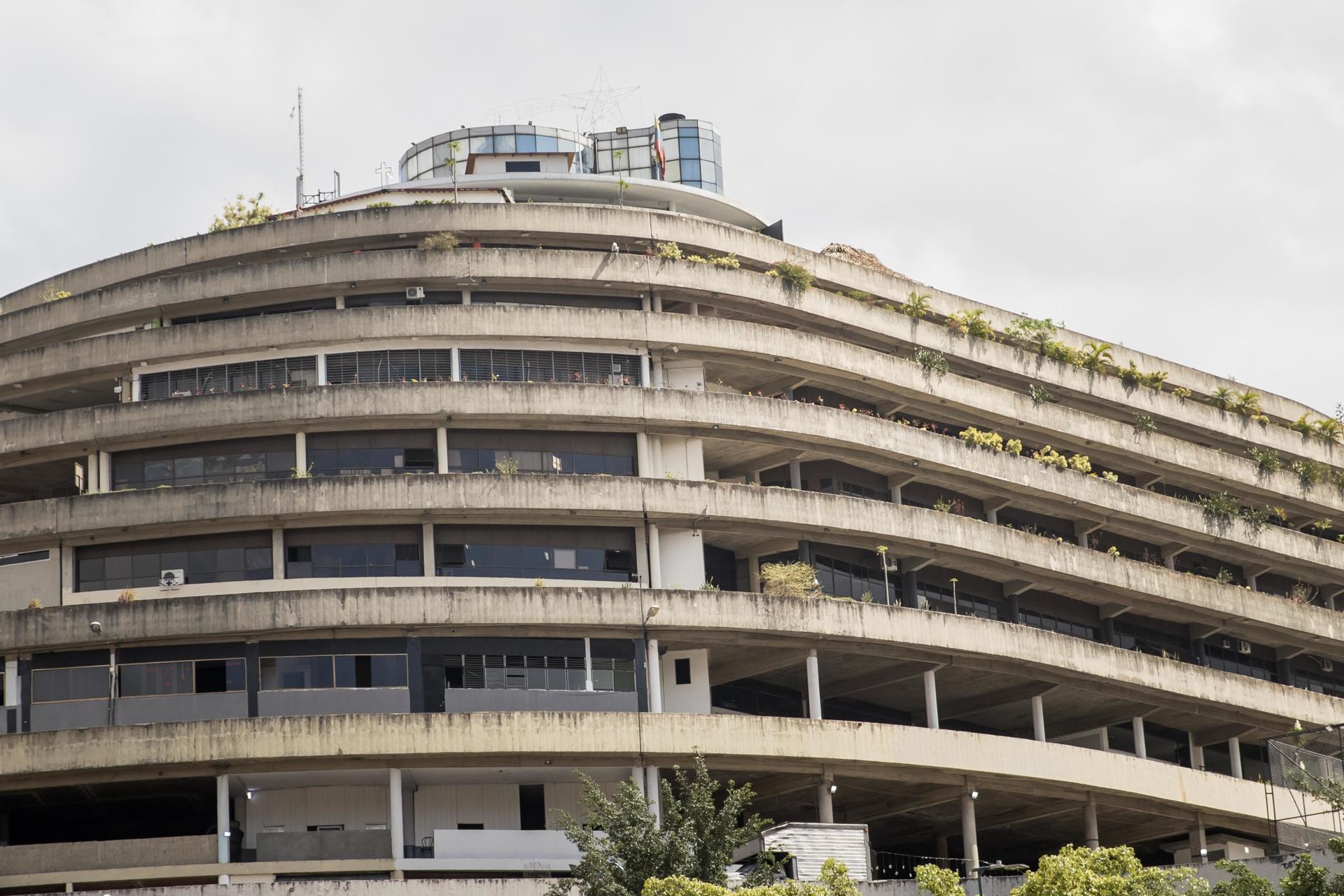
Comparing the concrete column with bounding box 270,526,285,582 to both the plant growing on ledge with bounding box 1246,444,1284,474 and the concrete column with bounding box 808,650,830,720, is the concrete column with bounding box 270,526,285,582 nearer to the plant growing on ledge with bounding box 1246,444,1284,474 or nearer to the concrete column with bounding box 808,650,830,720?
the concrete column with bounding box 808,650,830,720

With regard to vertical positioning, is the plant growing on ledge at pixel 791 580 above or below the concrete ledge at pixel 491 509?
below

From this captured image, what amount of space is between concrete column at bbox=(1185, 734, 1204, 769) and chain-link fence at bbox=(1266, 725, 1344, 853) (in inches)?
639

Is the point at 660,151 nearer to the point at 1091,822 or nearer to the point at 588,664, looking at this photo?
the point at 588,664

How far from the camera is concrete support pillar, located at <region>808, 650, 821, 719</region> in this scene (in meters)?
51.2

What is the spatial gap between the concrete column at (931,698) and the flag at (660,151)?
26051mm

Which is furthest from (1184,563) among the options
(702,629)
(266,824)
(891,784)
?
(266,824)

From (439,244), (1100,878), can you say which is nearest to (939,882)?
(1100,878)

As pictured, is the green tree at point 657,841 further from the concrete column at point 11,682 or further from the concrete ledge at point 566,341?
the concrete ledge at point 566,341

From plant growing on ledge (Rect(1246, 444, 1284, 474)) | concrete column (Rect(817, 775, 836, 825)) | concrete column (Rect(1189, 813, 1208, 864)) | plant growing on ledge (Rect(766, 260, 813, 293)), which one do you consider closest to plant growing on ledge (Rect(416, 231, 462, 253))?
plant growing on ledge (Rect(766, 260, 813, 293))

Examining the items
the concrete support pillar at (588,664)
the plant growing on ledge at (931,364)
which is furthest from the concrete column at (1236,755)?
the concrete support pillar at (588,664)

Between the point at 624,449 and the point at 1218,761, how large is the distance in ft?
85.2

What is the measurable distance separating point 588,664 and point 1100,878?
70.0 ft

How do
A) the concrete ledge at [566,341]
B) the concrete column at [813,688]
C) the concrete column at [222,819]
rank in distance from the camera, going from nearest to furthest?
1. the concrete column at [222,819]
2. the concrete column at [813,688]
3. the concrete ledge at [566,341]

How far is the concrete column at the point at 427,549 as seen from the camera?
52.1 meters
